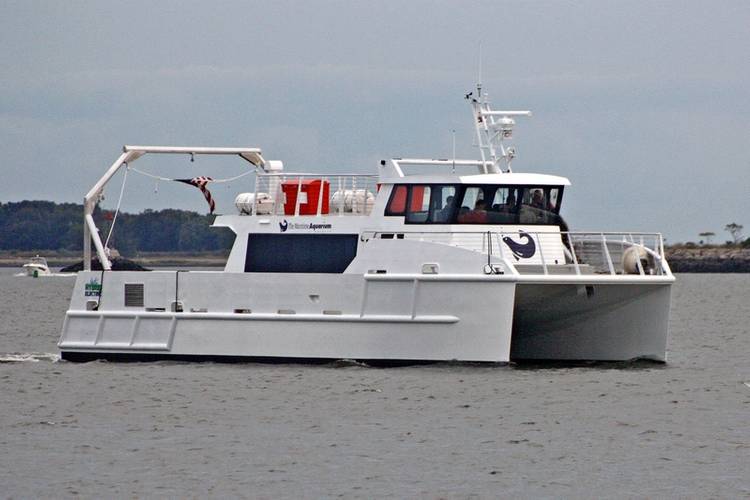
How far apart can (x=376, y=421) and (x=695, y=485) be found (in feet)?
16.0

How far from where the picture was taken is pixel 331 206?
2373 centimetres

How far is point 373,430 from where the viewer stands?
58.5ft

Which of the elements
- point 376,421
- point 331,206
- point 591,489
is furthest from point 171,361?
point 591,489

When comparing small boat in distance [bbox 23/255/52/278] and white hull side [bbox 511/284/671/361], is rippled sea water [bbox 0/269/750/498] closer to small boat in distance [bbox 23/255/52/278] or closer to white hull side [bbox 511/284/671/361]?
white hull side [bbox 511/284/671/361]

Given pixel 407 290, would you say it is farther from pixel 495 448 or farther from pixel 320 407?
pixel 495 448

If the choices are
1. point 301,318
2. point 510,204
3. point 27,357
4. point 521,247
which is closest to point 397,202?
point 510,204

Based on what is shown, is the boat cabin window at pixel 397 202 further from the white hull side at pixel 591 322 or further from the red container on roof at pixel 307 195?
A: the white hull side at pixel 591 322

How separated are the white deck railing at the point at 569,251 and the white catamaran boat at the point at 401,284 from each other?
3 cm

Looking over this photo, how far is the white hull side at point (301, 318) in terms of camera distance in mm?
21172

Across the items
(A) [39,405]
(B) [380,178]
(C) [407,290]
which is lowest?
(A) [39,405]

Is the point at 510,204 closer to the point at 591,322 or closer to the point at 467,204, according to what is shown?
the point at 467,204

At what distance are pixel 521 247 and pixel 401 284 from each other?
2056 mm

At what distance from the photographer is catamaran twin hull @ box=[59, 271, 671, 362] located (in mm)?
21203

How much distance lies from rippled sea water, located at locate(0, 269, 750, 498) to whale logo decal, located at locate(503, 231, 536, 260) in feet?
5.95
